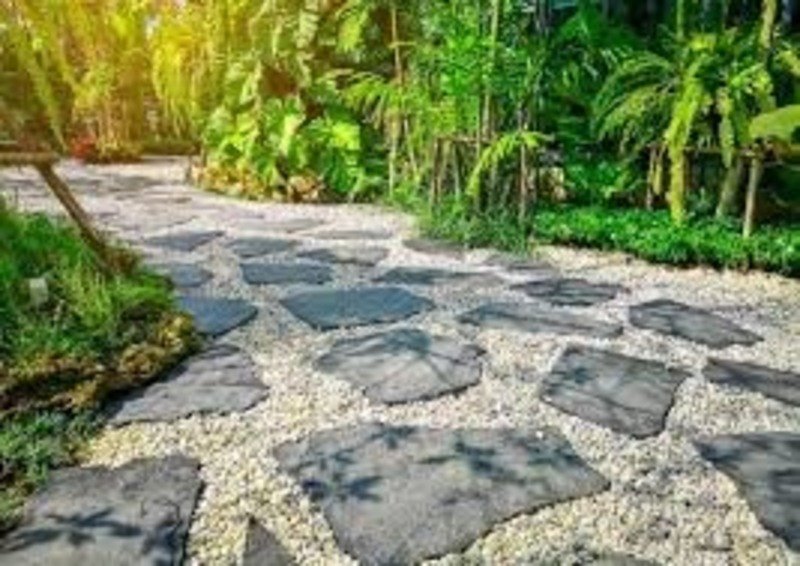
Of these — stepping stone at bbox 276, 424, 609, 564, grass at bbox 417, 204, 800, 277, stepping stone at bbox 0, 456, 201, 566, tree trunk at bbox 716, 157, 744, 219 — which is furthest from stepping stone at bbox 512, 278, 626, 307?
stepping stone at bbox 0, 456, 201, 566

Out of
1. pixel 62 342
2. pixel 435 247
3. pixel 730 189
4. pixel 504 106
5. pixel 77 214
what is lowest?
pixel 435 247

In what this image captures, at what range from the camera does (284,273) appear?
16.1ft

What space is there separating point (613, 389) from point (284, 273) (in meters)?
2.31

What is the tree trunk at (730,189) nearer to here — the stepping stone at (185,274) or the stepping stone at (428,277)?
the stepping stone at (428,277)

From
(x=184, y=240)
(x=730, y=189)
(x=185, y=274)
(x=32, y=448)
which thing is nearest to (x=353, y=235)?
(x=184, y=240)

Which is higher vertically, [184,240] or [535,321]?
[184,240]

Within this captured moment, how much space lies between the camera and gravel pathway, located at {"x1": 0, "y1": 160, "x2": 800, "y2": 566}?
2277mm

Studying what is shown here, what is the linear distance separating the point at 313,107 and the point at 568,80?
2.84m

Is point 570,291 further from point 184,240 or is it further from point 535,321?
point 184,240

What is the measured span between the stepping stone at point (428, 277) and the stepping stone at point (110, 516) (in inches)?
91.7

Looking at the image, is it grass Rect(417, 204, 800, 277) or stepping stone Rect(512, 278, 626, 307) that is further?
grass Rect(417, 204, 800, 277)

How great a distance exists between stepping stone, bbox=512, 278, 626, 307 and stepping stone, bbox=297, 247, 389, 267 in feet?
3.42

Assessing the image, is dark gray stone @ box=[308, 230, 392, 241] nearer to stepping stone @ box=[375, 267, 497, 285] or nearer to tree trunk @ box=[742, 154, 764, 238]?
stepping stone @ box=[375, 267, 497, 285]

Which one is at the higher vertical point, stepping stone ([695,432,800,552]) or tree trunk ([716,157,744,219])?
tree trunk ([716,157,744,219])
